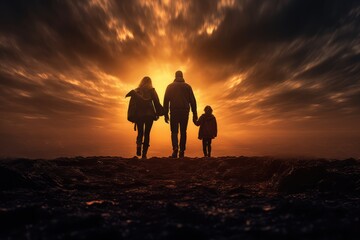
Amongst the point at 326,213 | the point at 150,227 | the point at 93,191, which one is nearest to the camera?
the point at 150,227

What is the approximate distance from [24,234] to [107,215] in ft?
2.36

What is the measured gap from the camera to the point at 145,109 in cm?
1034

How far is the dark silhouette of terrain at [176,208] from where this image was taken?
194 cm

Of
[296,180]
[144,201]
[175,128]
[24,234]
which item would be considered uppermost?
[175,128]

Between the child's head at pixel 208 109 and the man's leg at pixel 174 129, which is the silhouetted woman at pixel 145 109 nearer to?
the man's leg at pixel 174 129

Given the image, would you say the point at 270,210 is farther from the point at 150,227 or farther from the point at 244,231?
the point at 150,227

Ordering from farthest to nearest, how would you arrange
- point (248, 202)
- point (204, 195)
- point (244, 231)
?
point (204, 195) < point (248, 202) < point (244, 231)

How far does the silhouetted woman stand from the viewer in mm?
10328

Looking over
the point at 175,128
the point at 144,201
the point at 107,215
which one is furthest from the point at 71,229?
the point at 175,128

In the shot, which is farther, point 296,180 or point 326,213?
point 296,180

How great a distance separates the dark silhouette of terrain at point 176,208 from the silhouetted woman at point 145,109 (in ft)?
17.1

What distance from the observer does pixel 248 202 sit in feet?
10.1

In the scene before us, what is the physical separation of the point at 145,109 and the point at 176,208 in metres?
7.90

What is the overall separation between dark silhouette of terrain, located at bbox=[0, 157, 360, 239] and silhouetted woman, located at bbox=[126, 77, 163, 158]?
522 cm
